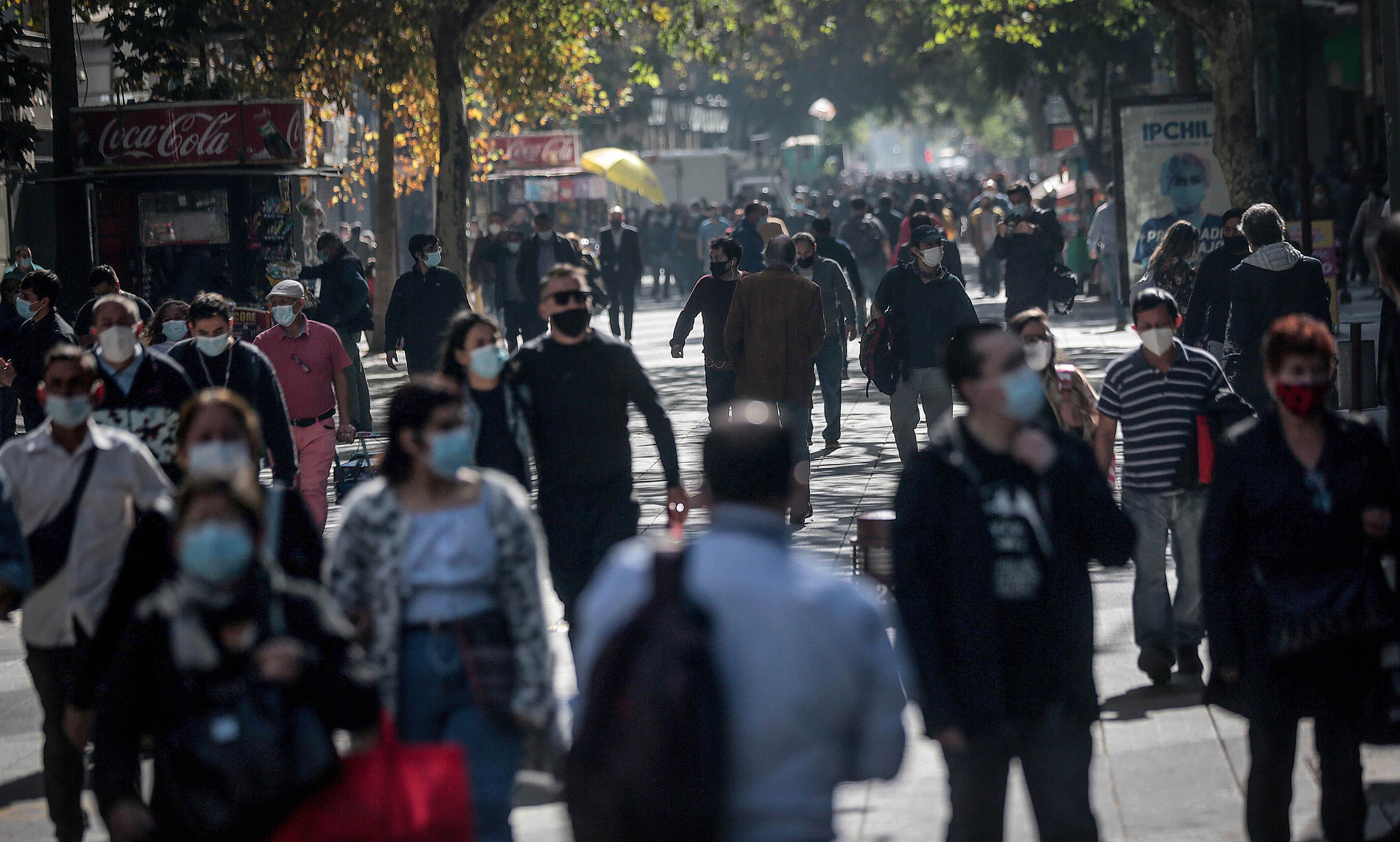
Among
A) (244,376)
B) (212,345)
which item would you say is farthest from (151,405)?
(212,345)

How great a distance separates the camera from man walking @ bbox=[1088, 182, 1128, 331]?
22016 millimetres

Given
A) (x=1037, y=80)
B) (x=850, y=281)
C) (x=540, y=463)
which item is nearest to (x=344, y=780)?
(x=540, y=463)

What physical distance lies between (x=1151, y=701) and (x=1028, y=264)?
10.3 metres

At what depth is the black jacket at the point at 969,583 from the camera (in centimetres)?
445

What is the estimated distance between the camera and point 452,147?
77.6 ft

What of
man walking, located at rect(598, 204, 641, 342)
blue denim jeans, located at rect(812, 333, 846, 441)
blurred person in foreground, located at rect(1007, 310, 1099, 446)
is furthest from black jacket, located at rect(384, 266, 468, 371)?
man walking, located at rect(598, 204, 641, 342)

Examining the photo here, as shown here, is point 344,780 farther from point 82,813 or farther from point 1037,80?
point 1037,80

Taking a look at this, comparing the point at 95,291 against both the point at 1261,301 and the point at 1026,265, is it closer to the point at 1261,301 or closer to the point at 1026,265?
the point at 1261,301

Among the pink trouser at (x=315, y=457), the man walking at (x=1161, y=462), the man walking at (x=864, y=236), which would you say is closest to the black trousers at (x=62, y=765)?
the man walking at (x=1161, y=462)

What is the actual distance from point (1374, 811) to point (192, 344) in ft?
15.9

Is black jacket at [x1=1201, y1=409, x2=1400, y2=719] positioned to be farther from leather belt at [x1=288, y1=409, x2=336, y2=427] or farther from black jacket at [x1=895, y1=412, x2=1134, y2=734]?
leather belt at [x1=288, y1=409, x2=336, y2=427]

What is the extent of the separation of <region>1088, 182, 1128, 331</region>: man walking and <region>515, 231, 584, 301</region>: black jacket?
18.2 ft

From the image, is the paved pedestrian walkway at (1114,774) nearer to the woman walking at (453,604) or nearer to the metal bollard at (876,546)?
the metal bollard at (876,546)

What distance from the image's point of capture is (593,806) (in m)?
3.50
